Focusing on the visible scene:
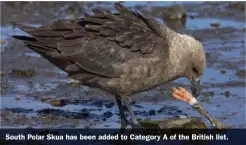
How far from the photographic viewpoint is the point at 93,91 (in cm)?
1027

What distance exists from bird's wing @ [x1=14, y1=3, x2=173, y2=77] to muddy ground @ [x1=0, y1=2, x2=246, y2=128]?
2.49 feet

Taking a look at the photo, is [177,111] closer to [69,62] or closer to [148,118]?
[148,118]

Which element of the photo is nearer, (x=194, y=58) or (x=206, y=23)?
(x=194, y=58)

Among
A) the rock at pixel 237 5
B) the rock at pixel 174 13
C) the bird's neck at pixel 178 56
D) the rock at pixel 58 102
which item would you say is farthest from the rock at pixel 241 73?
the rock at pixel 237 5

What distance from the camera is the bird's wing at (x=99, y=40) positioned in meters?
8.65

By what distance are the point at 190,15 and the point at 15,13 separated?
11.6 feet

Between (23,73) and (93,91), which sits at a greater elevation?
(23,73)

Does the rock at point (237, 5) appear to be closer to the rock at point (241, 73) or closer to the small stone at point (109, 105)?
the rock at point (241, 73)

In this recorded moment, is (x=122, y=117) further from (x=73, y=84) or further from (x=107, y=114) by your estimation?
(x=73, y=84)

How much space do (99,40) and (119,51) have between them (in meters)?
0.28

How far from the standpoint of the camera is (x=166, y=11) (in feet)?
48.4

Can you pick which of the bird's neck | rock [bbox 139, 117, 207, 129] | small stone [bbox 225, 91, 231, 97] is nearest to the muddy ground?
small stone [bbox 225, 91, 231, 97]

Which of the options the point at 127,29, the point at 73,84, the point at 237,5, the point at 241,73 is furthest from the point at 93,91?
the point at 237,5

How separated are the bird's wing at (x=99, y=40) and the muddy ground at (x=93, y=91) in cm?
76
